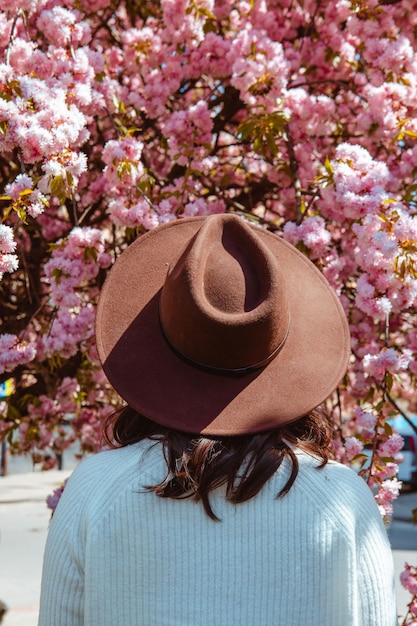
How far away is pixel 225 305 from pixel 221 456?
0.24 metres

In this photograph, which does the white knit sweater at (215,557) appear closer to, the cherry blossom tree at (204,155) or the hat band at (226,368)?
the hat band at (226,368)

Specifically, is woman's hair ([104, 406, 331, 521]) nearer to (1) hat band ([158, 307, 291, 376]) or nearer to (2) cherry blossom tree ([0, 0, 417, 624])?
(1) hat band ([158, 307, 291, 376])

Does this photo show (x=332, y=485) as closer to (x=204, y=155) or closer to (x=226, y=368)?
(x=226, y=368)

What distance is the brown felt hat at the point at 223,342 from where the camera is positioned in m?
1.15

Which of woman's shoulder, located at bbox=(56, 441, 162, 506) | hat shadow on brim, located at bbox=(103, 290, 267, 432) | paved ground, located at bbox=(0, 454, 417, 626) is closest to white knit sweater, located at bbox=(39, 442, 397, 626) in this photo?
woman's shoulder, located at bbox=(56, 441, 162, 506)

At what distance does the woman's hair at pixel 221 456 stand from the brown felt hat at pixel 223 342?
0.02 meters

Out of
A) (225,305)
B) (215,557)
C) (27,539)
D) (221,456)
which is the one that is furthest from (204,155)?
(27,539)

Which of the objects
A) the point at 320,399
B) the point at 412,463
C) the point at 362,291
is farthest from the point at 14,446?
the point at 412,463

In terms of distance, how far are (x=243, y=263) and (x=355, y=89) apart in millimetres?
2314

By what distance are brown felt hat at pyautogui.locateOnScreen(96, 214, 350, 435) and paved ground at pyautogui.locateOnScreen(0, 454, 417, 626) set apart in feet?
16.0

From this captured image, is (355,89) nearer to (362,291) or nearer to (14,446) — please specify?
(362,291)

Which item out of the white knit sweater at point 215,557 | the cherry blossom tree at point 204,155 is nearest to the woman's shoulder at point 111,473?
the white knit sweater at point 215,557

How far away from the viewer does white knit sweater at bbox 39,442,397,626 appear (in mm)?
1078

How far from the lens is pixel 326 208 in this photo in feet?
8.68
